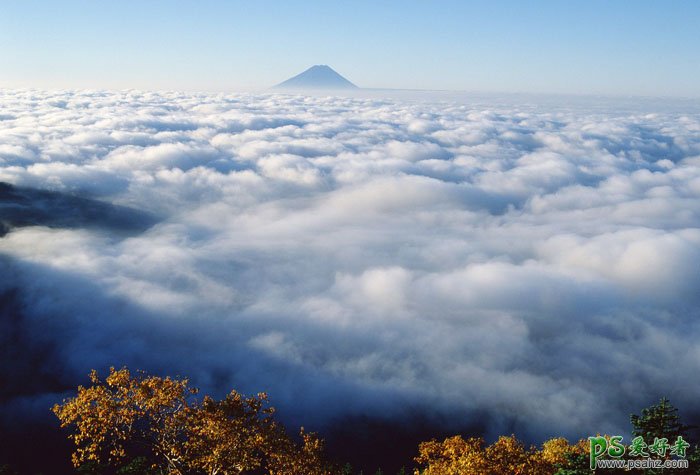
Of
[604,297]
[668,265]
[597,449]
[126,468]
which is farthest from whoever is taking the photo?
[668,265]

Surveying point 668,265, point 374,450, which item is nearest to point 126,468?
point 374,450

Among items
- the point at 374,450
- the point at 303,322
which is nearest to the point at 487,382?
the point at 374,450

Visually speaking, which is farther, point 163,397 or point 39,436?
point 39,436

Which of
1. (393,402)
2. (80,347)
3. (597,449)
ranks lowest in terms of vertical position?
(393,402)

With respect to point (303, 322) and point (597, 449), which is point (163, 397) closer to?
point (597, 449)

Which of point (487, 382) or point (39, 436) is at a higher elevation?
point (39, 436)

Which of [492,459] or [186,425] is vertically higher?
[186,425]

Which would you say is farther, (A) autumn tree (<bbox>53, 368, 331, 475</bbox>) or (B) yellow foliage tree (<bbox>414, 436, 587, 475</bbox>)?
(A) autumn tree (<bbox>53, 368, 331, 475</bbox>)

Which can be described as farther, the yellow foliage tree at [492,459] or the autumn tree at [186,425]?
the autumn tree at [186,425]

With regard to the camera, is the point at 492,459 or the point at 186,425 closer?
the point at 492,459

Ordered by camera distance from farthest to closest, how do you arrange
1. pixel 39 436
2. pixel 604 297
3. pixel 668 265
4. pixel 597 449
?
pixel 668 265
pixel 604 297
pixel 39 436
pixel 597 449
